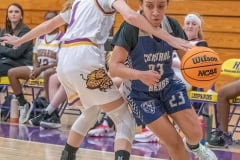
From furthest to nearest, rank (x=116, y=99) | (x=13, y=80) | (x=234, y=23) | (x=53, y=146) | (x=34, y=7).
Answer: (x=34, y=7)
(x=234, y=23)
(x=13, y=80)
(x=53, y=146)
(x=116, y=99)

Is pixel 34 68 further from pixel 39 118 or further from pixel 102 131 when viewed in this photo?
pixel 102 131

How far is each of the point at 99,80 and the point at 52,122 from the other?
11.2 ft

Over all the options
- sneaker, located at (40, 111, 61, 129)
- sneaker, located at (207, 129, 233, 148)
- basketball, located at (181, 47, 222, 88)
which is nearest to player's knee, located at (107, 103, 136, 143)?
basketball, located at (181, 47, 222, 88)

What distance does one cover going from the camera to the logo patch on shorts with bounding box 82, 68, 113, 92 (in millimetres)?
4242

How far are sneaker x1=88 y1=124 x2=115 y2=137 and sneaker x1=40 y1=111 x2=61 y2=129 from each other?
64 centimetres

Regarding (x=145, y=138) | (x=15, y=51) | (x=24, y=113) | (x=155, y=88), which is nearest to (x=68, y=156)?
(x=155, y=88)

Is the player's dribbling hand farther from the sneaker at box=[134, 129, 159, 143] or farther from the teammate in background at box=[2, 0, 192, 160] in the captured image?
the sneaker at box=[134, 129, 159, 143]

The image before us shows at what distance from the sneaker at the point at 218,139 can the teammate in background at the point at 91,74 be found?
90.2 inches

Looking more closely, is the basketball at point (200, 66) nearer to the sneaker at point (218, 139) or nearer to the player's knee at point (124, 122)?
the player's knee at point (124, 122)

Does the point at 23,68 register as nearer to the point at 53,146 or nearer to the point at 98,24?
the point at 53,146

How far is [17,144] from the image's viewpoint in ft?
20.5

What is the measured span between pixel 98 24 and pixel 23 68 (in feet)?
12.7

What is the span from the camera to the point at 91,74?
4.31m

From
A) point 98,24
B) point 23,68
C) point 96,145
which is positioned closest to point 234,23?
point 23,68
